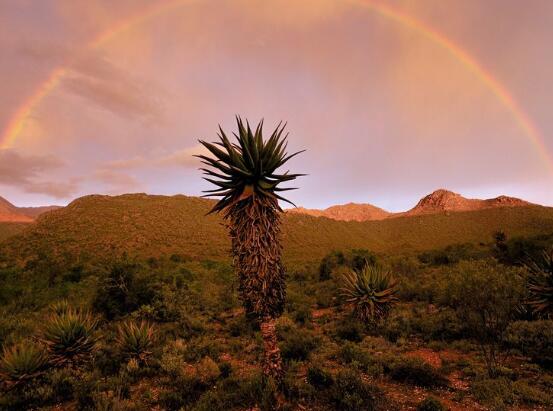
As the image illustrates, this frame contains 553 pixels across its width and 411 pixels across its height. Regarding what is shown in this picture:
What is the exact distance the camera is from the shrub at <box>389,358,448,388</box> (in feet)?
29.5

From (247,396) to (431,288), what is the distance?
53.0ft

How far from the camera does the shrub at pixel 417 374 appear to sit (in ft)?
29.5

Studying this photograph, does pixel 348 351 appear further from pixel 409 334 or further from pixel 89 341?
pixel 89 341

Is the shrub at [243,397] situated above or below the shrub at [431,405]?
below

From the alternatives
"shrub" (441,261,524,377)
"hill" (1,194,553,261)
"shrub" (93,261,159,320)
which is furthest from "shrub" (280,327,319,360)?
"hill" (1,194,553,261)

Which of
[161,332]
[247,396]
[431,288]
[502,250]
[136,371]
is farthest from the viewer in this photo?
[502,250]

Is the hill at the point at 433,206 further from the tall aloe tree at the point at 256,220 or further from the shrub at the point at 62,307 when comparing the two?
the tall aloe tree at the point at 256,220

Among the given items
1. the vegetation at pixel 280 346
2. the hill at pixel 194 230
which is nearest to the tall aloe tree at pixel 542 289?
the vegetation at pixel 280 346

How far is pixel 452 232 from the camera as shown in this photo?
85.1 m

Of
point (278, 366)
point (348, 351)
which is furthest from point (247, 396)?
point (348, 351)

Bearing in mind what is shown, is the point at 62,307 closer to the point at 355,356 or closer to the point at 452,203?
the point at 355,356

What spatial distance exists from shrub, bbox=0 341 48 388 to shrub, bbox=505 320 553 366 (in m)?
16.0

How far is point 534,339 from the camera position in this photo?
37.0 ft

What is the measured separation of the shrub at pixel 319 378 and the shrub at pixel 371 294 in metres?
6.42
